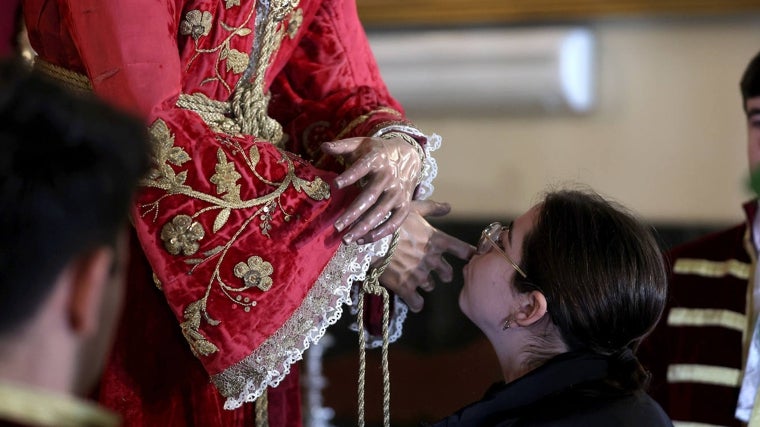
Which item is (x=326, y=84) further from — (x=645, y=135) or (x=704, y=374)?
(x=645, y=135)

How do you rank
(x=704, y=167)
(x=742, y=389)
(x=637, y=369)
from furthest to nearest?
1. (x=704, y=167)
2. (x=742, y=389)
3. (x=637, y=369)

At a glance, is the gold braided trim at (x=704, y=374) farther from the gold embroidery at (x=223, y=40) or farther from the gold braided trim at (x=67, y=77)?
the gold braided trim at (x=67, y=77)

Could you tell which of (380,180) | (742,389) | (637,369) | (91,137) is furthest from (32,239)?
(742,389)

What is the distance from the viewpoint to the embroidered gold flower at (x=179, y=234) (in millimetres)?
1245

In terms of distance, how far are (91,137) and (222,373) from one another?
0.60m

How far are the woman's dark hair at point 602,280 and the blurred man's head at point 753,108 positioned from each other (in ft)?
2.46

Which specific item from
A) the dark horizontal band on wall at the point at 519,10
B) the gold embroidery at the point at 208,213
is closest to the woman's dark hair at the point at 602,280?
the gold embroidery at the point at 208,213

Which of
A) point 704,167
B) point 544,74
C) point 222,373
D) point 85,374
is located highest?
point 85,374

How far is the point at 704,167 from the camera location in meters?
3.13

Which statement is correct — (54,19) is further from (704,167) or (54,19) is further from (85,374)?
(704,167)

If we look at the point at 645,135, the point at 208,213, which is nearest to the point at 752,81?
the point at 645,135

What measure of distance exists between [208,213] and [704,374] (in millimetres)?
1212

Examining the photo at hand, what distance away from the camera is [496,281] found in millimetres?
1527

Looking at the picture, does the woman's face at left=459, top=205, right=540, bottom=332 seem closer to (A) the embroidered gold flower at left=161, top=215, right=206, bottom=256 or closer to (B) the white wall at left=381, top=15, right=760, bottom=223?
(A) the embroidered gold flower at left=161, top=215, right=206, bottom=256
